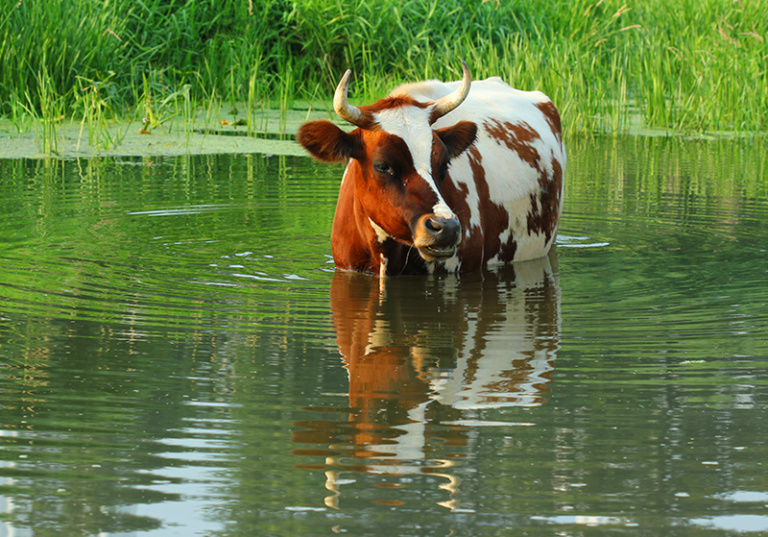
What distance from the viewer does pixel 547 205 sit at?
7930 mm

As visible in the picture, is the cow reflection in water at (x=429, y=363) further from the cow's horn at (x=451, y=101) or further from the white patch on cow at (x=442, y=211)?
the cow's horn at (x=451, y=101)

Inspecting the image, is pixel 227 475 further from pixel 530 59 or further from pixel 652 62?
pixel 652 62

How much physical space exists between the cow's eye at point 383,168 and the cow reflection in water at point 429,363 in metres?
0.66

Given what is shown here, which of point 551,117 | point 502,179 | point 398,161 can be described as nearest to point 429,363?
point 398,161

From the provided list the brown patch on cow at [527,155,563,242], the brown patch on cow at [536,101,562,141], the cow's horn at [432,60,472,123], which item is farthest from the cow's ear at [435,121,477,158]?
the brown patch on cow at [536,101,562,141]

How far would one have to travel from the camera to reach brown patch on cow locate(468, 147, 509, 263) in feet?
23.6

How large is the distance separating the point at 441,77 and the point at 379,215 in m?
8.73

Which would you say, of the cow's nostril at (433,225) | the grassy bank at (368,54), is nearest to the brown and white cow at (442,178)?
the cow's nostril at (433,225)

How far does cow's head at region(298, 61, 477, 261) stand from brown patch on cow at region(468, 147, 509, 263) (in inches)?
28.1

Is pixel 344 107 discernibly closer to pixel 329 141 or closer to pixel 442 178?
pixel 329 141

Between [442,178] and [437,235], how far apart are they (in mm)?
616

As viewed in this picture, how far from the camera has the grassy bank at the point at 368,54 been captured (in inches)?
523

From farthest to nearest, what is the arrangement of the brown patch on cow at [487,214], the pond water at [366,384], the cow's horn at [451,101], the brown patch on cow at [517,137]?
the brown patch on cow at [517,137]
the brown patch on cow at [487,214]
the cow's horn at [451,101]
the pond water at [366,384]

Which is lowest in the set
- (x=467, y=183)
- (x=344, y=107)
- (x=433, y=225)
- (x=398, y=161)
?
(x=433, y=225)
